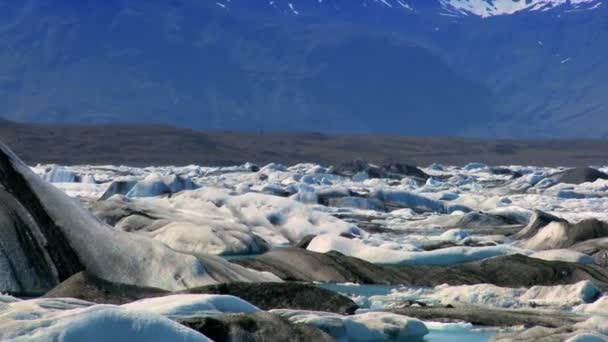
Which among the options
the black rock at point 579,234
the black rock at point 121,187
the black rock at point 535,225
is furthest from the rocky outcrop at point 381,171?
the black rock at point 579,234

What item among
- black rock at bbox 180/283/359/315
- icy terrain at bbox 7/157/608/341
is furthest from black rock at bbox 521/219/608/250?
black rock at bbox 180/283/359/315

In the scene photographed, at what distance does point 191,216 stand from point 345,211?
15243mm

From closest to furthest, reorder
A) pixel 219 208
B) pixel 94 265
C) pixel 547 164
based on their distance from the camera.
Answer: pixel 94 265 < pixel 219 208 < pixel 547 164

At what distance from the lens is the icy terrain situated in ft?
34.9

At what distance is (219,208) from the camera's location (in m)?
33.7

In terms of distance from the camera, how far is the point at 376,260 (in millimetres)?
23766

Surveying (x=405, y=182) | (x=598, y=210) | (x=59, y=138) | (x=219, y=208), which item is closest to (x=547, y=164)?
(x=59, y=138)

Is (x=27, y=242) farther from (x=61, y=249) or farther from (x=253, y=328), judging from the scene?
(x=253, y=328)

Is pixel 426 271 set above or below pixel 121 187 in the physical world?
above

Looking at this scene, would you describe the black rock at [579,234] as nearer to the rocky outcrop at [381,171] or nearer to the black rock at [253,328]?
the black rock at [253,328]

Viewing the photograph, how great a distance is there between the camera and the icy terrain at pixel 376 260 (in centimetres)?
1063

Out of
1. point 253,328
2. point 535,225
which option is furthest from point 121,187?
point 253,328

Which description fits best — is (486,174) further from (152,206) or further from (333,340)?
(333,340)

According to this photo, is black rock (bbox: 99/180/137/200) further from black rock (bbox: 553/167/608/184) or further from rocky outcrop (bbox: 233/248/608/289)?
black rock (bbox: 553/167/608/184)
